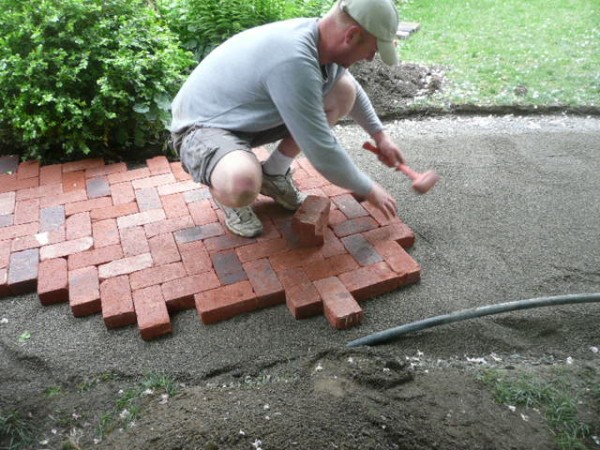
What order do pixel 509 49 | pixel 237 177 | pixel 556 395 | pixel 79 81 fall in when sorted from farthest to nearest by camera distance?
pixel 509 49
pixel 79 81
pixel 237 177
pixel 556 395

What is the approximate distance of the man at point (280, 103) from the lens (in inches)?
76.0

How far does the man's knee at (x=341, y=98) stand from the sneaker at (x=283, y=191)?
410 mm

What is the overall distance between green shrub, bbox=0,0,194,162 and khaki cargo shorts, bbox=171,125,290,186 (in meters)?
0.99

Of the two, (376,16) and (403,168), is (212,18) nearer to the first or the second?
(403,168)

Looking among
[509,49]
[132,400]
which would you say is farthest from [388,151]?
[509,49]

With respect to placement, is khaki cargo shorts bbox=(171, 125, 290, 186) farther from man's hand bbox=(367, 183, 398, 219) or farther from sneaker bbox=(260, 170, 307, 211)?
man's hand bbox=(367, 183, 398, 219)

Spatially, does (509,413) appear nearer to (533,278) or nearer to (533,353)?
(533,353)

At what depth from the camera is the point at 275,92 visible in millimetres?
1977

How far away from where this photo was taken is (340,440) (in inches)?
60.7

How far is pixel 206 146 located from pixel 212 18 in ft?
8.22

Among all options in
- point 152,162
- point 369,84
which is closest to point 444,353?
point 152,162

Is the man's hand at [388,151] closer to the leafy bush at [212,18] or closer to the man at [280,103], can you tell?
the man at [280,103]

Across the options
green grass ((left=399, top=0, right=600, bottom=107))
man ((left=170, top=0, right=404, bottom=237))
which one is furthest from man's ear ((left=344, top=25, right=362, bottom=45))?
green grass ((left=399, top=0, right=600, bottom=107))

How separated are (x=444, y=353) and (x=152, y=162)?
2130 millimetres
